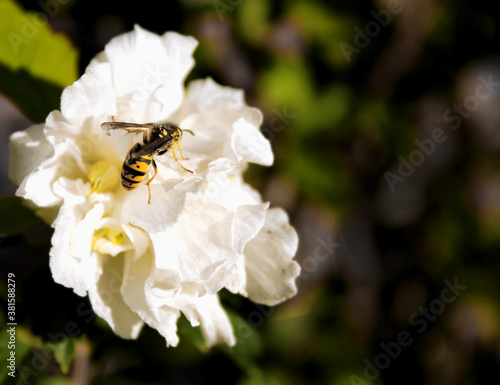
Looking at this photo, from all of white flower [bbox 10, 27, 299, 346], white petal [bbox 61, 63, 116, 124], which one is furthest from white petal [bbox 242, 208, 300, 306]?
white petal [bbox 61, 63, 116, 124]

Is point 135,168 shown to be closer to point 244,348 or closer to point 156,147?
point 156,147

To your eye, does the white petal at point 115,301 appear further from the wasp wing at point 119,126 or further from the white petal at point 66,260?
the wasp wing at point 119,126

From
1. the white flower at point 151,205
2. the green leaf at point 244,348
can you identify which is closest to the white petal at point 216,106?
the white flower at point 151,205

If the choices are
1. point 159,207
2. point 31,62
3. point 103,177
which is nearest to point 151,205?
point 159,207

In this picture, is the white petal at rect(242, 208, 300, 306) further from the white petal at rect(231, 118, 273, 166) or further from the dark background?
the dark background

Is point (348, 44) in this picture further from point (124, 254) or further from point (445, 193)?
point (124, 254)
